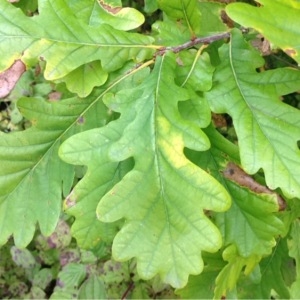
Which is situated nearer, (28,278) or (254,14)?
(254,14)

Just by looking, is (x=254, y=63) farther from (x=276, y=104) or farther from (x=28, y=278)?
(x=28, y=278)

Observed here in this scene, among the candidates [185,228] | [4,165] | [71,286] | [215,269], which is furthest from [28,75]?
[185,228]

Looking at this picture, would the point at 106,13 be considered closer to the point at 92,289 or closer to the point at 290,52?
the point at 290,52

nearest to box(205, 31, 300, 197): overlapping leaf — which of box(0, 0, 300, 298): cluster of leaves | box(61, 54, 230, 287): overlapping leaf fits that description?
box(0, 0, 300, 298): cluster of leaves

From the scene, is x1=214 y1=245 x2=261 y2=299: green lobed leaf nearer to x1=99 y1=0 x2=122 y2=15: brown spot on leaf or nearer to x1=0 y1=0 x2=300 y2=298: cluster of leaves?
x1=0 y1=0 x2=300 y2=298: cluster of leaves

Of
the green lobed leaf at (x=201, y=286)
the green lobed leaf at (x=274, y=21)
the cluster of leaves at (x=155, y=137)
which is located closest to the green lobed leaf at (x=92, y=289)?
the green lobed leaf at (x=201, y=286)
